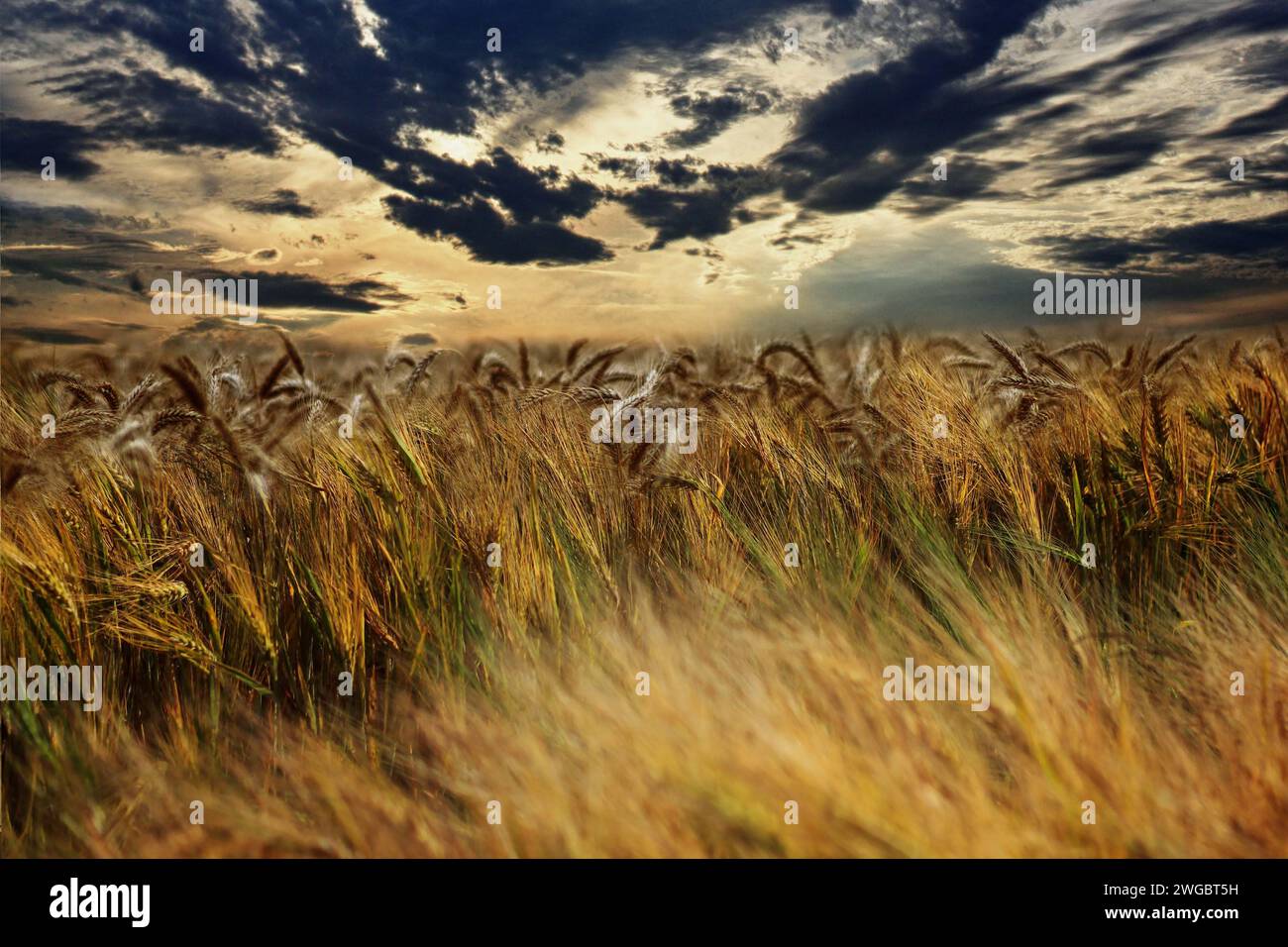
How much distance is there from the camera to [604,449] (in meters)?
3.04

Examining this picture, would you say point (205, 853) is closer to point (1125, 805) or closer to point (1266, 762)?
point (1125, 805)

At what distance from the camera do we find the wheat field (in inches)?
65.5

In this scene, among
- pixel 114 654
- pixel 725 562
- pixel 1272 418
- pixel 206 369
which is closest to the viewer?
pixel 114 654

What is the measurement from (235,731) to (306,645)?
360 mm

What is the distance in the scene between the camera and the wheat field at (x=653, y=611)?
1.66 metres

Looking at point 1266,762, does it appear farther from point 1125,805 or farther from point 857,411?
point 857,411

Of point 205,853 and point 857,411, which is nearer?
point 205,853

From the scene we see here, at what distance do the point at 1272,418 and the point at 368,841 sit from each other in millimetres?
3549

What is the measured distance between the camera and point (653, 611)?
2.64m

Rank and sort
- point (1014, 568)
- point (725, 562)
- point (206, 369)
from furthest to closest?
point (206, 369), point (1014, 568), point (725, 562)

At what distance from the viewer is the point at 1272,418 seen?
3262 mm
